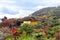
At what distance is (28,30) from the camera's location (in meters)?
21.0

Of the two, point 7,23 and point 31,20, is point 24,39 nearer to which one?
point 7,23

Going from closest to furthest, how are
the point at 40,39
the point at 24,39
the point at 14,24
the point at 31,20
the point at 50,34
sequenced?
the point at 24,39 → the point at 40,39 → the point at 50,34 → the point at 14,24 → the point at 31,20

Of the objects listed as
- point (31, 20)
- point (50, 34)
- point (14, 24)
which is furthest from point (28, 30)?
point (31, 20)

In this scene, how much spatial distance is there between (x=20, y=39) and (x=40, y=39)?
1734 millimetres

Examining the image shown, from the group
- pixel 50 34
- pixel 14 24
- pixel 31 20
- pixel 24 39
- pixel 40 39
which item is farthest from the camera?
pixel 31 20

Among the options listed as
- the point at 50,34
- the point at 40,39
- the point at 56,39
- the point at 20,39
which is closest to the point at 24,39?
the point at 20,39

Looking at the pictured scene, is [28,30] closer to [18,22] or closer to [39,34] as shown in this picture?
[39,34]

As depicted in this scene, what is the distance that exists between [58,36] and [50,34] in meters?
1.78

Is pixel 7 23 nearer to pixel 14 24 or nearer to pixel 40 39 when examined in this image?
pixel 14 24

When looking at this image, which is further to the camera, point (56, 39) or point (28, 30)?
point (28, 30)

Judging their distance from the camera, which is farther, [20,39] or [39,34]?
[39,34]

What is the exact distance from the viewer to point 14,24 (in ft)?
112

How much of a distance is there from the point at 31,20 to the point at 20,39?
19.9 metres

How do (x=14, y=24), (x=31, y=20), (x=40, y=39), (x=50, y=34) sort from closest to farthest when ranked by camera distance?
(x=40, y=39) → (x=50, y=34) → (x=14, y=24) → (x=31, y=20)
